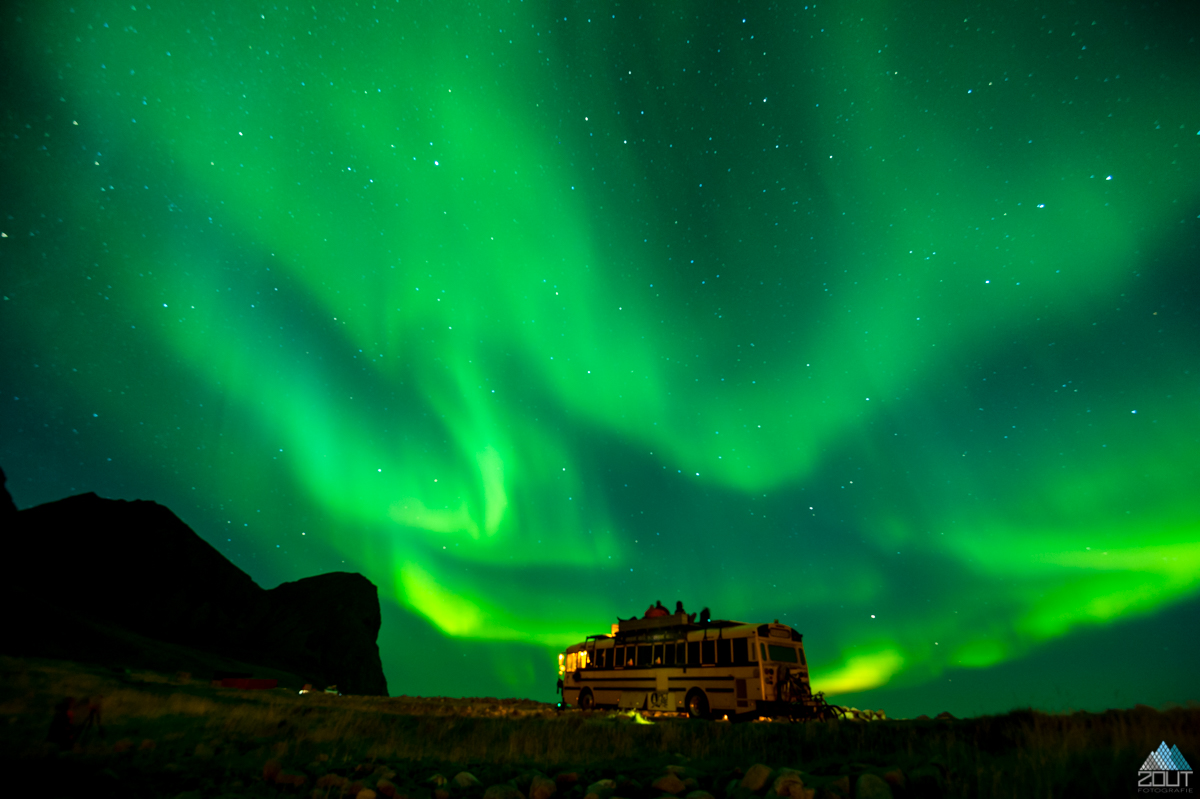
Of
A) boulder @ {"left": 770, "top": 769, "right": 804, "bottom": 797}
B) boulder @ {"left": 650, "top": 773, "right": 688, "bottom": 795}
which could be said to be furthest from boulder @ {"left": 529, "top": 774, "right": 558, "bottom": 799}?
boulder @ {"left": 770, "top": 769, "right": 804, "bottom": 797}

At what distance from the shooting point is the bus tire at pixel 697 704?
2025 cm

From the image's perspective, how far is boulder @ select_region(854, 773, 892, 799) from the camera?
639 centimetres

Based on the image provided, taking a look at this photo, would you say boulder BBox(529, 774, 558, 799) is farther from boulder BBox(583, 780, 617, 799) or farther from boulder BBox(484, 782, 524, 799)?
boulder BBox(583, 780, 617, 799)

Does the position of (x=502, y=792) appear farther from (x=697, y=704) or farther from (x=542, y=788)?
(x=697, y=704)

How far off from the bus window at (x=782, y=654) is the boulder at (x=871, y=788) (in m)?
14.0

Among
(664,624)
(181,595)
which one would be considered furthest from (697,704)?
(181,595)

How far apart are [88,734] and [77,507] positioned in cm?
18519

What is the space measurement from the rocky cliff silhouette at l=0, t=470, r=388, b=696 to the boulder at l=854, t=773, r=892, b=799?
11739 cm

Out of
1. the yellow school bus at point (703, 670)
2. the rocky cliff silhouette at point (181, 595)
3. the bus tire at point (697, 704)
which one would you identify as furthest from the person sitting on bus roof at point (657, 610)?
the rocky cliff silhouette at point (181, 595)

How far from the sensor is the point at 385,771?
28.3 ft

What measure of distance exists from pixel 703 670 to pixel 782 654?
288 centimetres

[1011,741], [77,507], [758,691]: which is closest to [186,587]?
[77,507]

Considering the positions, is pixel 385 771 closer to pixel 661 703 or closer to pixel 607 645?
pixel 661 703

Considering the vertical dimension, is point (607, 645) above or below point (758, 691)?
above
